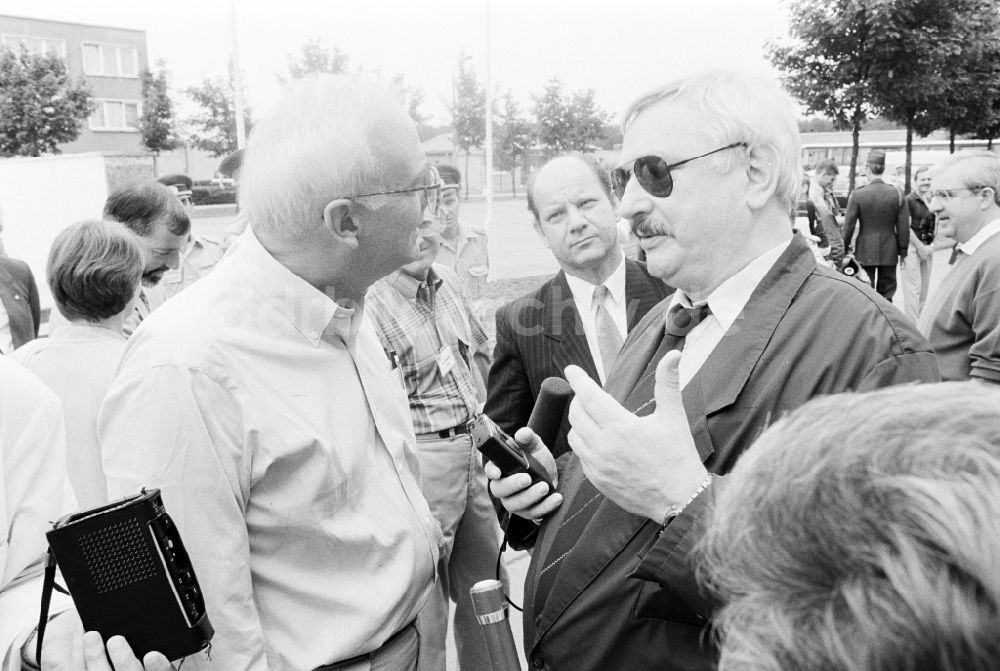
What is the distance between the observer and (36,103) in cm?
3216

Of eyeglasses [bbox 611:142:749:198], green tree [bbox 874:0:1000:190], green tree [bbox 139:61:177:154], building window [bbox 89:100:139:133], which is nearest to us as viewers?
eyeglasses [bbox 611:142:749:198]

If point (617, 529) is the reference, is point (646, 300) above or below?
above

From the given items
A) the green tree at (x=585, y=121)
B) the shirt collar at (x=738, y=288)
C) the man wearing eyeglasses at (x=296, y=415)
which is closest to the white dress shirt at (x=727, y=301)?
the shirt collar at (x=738, y=288)

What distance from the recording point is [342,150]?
5.89 feet

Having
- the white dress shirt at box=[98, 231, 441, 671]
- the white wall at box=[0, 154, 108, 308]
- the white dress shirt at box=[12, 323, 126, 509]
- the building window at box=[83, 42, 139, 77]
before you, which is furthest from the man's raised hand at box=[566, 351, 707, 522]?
the building window at box=[83, 42, 139, 77]

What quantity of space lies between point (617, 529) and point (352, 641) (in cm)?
64

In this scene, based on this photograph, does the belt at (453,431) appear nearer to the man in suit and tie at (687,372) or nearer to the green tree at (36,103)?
the man in suit and tie at (687,372)

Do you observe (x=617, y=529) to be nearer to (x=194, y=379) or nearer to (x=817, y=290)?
(x=817, y=290)

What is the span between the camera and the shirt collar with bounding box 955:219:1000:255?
4090mm

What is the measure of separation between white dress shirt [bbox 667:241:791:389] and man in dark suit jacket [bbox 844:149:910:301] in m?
8.82

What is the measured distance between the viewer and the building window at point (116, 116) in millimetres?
50750

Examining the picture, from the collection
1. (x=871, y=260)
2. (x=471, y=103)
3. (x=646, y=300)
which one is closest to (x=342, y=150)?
(x=646, y=300)

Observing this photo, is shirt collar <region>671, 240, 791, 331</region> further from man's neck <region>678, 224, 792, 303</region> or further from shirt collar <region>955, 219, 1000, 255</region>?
shirt collar <region>955, 219, 1000, 255</region>

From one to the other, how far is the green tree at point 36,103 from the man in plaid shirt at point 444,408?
34.3 m
